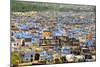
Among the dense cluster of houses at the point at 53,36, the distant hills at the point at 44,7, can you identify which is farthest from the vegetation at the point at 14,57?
the distant hills at the point at 44,7

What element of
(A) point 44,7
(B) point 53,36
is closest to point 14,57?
(B) point 53,36

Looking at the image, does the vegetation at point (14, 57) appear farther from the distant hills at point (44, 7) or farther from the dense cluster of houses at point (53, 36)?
the distant hills at point (44, 7)

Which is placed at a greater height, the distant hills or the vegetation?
the distant hills

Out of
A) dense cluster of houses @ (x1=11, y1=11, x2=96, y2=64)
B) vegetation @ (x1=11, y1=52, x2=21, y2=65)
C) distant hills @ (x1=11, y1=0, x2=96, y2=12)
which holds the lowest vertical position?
vegetation @ (x1=11, y1=52, x2=21, y2=65)

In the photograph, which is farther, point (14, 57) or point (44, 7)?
point (44, 7)

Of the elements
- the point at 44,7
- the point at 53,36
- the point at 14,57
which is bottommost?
the point at 14,57

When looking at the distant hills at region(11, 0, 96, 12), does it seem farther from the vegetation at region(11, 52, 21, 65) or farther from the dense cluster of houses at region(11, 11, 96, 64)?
the vegetation at region(11, 52, 21, 65)

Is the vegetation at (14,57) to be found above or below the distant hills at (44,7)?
below

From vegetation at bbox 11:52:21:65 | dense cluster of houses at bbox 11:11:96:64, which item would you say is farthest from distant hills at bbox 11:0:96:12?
vegetation at bbox 11:52:21:65

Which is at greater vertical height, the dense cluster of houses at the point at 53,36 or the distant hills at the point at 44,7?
the distant hills at the point at 44,7

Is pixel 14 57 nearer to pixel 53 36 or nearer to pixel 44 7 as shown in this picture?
pixel 53 36

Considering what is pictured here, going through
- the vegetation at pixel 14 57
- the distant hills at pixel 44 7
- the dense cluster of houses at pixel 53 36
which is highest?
the distant hills at pixel 44 7

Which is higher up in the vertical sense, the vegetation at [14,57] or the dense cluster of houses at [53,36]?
the dense cluster of houses at [53,36]
